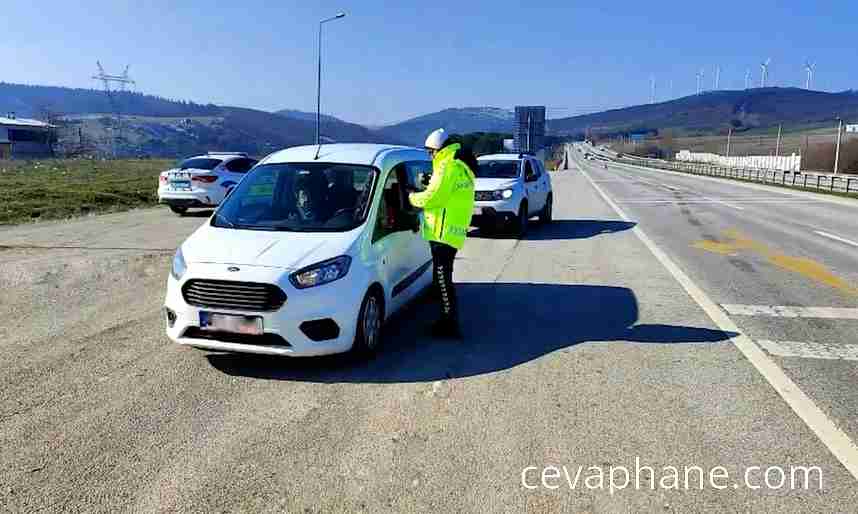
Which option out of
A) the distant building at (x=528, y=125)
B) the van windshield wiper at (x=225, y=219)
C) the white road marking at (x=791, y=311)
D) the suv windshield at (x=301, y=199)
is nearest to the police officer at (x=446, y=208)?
the suv windshield at (x=301, y=199)

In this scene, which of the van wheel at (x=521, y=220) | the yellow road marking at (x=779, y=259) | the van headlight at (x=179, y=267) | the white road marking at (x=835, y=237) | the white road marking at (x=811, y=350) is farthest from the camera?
the van wheel at (x=521, y=220)

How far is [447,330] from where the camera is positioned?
6.52m

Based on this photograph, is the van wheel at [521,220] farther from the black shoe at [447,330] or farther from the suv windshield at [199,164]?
the suv windshield at [199,164]

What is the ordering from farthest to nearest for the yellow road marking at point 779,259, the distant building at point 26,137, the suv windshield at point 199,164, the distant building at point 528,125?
1. the distant building at point 26,137
2. the distant building at point 528,125
3. the suv windshield at point 199,164
4. the yellow road marking at point 779,259

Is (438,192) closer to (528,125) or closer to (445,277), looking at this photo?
(445,277)

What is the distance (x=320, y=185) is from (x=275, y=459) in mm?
3164

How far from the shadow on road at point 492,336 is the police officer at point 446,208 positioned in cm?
40

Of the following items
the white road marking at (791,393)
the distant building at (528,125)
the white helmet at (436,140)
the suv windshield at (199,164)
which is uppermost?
the distant building at (528,125)

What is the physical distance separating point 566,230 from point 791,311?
327 inches

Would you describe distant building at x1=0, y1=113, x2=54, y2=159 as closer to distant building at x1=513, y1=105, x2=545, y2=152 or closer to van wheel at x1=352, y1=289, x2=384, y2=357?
distant building at x1=513, y1=105, x2=545, y2=152

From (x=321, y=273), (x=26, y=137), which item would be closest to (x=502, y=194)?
(x=321, y=273)

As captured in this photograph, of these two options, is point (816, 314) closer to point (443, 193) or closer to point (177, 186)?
point (443, 193)

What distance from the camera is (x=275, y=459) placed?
4.02 meters

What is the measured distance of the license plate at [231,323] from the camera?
518cm
